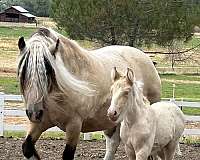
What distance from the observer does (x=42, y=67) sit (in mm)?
4871

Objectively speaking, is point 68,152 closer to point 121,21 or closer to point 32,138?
point 32,138

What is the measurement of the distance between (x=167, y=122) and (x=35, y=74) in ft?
5.08

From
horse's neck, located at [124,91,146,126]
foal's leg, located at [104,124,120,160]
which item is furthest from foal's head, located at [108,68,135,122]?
foal's leg, located at [104,124,120,160]

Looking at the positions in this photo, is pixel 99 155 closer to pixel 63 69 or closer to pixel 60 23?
pixel 63 69

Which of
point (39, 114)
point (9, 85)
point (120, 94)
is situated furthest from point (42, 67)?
point (9, 85)

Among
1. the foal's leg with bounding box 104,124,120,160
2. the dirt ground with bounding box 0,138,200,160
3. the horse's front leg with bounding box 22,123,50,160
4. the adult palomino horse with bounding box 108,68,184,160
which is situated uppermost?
the adult palomino horse with bounding box 108,68,184,160

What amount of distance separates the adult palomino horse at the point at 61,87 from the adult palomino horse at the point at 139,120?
613 millimetres

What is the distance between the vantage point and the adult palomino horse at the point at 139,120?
14.9 feet

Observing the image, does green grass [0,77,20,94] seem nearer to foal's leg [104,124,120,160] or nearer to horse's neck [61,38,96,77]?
foal's leg [104,124,120,160]

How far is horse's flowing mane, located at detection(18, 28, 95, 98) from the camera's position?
4.84m

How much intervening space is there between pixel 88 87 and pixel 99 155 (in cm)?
309

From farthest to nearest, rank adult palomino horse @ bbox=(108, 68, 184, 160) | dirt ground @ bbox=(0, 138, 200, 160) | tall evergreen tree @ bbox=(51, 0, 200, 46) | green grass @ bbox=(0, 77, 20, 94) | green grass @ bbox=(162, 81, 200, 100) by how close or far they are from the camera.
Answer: tall evergreen tree @ bbox=(51, 0, 200, 46) < green grass @ bbox=(162, 81, 200, 100) < green grass @ bbox=(0, 77, 20, 94) < dirt ground @ bbox=(0, 138, 200, 160) < adult palomino horse @ bbox=(108, 68, 184, 160)

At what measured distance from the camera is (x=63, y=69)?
514 cm

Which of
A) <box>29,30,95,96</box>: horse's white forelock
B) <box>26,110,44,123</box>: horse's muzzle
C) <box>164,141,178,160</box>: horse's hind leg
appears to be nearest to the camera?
<box>26,110,44,123</box>: horse's muzzle
